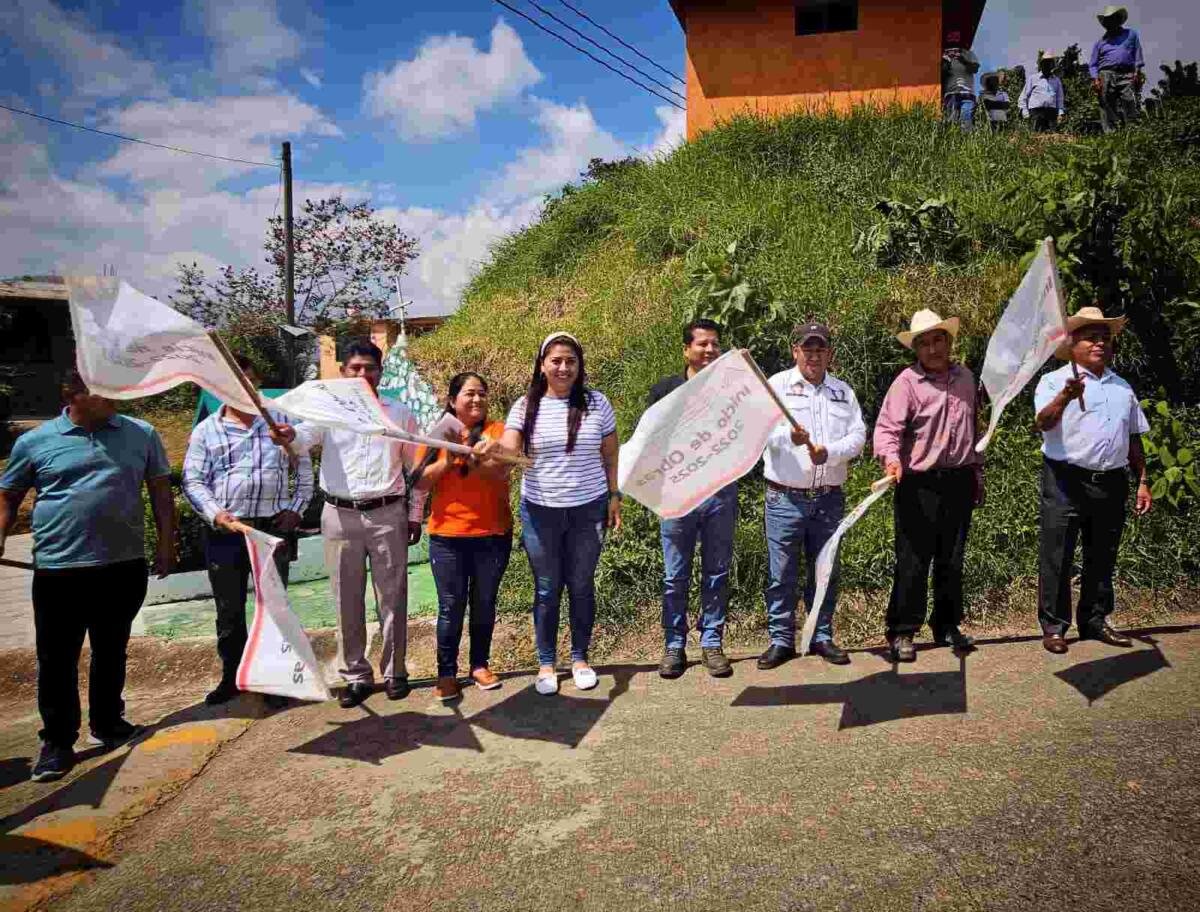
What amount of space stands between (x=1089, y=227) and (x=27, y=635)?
30.9 ft

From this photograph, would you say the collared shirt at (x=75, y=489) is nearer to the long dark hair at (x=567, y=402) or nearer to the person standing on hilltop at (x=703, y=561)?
the long dark hair at (x=567, y=402)

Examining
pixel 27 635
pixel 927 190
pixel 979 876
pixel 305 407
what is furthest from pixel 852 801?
pixel 927 190

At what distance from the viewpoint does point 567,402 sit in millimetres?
4066

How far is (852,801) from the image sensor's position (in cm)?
285

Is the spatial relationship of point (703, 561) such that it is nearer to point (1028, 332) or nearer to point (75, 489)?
point (1028, 332)

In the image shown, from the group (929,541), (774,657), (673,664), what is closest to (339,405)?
(673,664)

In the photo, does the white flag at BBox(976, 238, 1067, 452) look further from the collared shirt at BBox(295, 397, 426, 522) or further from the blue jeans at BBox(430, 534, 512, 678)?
the collared shirt at BBox(295, 397, 426, 522)

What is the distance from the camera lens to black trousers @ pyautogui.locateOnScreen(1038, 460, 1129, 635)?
4.18 m

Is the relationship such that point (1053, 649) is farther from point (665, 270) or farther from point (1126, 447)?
point (665, 270)

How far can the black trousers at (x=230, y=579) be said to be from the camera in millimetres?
4084

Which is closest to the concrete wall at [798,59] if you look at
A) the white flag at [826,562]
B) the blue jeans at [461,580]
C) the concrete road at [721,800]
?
the white flag at [826,562]

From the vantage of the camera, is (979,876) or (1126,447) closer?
(979,876)

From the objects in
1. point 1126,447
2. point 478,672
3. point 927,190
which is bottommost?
point 478,672

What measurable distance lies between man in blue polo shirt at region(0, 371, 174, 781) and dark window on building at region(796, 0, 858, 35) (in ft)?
41.5
